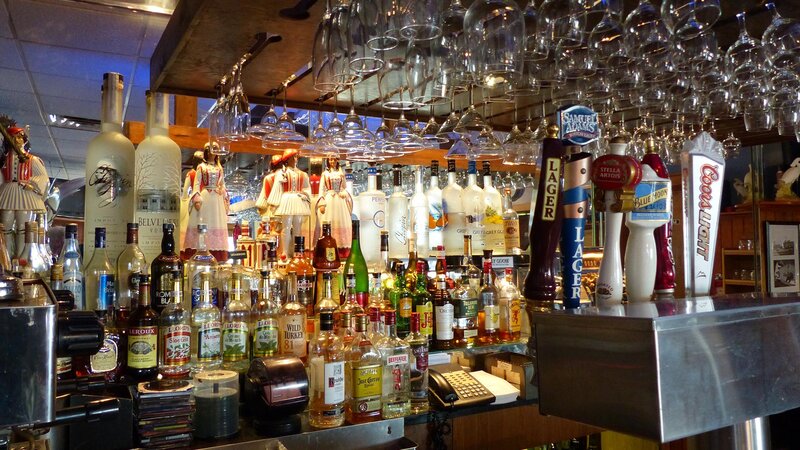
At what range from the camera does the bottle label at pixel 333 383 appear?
5.85 ft

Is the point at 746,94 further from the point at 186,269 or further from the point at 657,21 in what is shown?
the point at 186,269

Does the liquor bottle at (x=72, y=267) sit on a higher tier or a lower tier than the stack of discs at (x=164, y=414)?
higher

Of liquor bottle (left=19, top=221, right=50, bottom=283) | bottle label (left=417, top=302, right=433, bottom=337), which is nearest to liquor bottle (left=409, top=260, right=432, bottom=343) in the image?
bottle label (left=417, top=302, right=433, bottom=337)

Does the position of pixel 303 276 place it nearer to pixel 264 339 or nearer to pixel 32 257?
pixel 264 339

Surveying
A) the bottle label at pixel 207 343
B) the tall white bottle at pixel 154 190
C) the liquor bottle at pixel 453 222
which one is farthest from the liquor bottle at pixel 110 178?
the liquor bottle at pixel 453 222

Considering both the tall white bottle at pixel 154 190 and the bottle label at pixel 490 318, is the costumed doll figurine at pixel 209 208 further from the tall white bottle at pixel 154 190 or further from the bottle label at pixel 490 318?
the bottle label at pixel 490 318

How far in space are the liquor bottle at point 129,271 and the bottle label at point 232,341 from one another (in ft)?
0.99

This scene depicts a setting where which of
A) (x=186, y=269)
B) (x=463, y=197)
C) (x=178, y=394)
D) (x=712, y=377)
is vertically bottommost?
(x=178, y=394)

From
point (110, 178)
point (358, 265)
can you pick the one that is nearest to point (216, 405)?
point (110, 178)

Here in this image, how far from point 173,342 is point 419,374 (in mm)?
868

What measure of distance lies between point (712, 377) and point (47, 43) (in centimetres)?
440

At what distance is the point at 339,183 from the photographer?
241cm

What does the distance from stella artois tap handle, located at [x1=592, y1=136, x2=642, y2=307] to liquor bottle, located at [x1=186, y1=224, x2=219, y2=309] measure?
1.33 m

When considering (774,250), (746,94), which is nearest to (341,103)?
(746,94)
